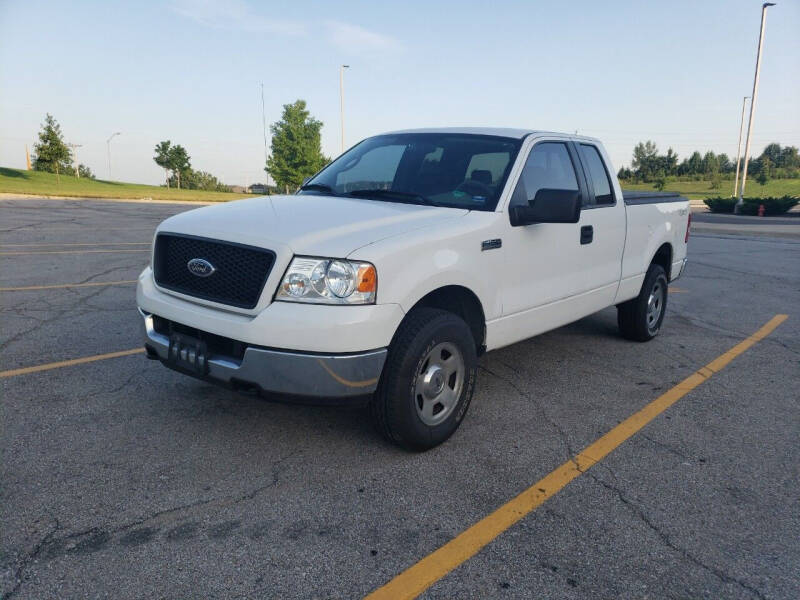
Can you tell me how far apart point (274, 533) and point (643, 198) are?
14.9 ft

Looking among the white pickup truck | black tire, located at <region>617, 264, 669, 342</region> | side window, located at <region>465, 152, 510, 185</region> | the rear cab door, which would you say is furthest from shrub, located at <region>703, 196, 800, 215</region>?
side window, located at <region>465, 152, 510, 185</region>

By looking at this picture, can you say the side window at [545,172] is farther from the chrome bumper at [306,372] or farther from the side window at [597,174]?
the chrome bumper at [306,372]

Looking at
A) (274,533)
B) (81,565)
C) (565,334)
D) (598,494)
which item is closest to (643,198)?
(565,334)

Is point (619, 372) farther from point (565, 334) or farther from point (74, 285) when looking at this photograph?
point (74, 285)

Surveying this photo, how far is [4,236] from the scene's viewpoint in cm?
1305

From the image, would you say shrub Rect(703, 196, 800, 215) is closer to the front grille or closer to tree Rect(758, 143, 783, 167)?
the front grille

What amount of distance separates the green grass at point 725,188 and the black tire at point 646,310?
50.8 meters

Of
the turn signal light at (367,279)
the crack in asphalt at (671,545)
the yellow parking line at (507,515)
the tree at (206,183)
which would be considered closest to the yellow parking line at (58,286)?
the turn signal light at (367,279)

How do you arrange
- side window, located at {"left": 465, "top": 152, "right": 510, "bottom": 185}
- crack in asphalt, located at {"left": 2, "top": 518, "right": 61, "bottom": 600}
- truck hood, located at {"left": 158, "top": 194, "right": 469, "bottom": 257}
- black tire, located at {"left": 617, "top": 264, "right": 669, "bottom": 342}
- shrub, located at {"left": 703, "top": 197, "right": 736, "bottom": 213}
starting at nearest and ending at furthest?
crack in asphalt, located at {"left": 2, "top": 518, "right": 61, "bottom": 600}
truck hood, located at {"left": 158, "top": 194, "right": 469, "bottom": 257}
side window, located at {"left": 465, "top": 152, "right": 510, "bottom": 185}
black tire, located at {"left": 617, "top": 264, "right": 669, "bottom": 342}
shrub, located at {"left": 703, "top": 197, "right": 736, "bottom": 213}

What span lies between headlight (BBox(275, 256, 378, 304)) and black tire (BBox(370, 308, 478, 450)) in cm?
36

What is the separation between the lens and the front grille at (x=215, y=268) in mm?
3105

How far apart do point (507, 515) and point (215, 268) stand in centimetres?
194

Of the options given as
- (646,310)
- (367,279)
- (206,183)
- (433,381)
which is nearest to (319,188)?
(367,279)

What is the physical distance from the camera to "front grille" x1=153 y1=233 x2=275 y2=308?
10.2ft
